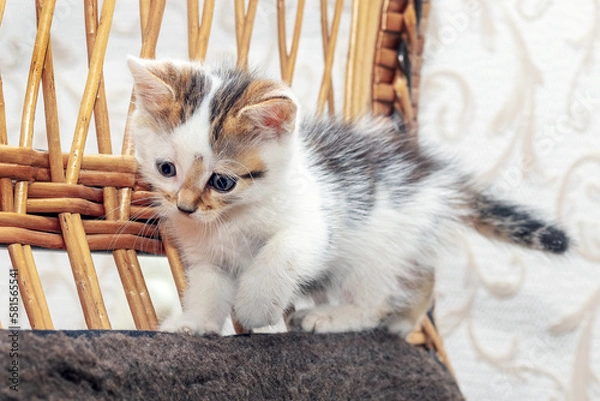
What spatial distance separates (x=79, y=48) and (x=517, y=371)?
1143 millimetres

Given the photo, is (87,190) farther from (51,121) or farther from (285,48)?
(285,48)

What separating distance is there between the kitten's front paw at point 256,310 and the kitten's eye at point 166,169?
0.18 m

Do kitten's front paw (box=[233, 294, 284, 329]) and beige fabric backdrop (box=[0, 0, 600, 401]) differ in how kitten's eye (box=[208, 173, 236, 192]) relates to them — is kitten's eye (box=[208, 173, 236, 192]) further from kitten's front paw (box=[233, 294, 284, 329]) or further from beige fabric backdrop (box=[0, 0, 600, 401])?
beige fabric backdrop (box=[0, 0, 600, 401])

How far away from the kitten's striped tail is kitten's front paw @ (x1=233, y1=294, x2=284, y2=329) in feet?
1.37

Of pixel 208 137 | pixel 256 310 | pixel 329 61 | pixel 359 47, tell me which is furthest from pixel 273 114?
pixel 359 47

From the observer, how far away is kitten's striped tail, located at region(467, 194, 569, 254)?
3.51 ft

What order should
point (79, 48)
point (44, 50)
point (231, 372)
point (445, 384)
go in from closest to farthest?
point (231, 372)
point (44, 50)
point (445, 384)
point (79, 48)

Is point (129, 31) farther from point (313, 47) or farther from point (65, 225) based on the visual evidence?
point (65, 225)

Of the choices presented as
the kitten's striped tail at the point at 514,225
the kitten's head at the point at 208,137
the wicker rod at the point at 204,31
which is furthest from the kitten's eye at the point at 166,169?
the kitten's striped tail at the point at 514,225

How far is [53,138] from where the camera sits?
35.4 inches

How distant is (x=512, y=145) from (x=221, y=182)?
0.90 metres

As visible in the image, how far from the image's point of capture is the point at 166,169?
86 centimetres

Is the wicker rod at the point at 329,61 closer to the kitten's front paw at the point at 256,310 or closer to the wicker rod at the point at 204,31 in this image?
the wicker rod at the point at 204,31

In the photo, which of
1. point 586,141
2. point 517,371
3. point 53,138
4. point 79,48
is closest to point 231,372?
point 53,138
